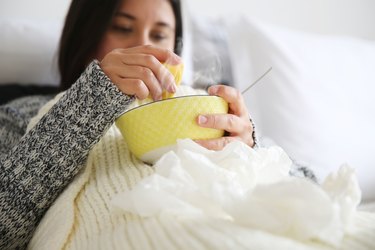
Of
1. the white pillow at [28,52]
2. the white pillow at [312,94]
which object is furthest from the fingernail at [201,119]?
the white pillow at [28,52]

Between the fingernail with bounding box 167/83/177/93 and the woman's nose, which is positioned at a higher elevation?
the fingernail with bounding box 167/83/177/93

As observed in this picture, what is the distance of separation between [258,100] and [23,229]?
2.49 feet

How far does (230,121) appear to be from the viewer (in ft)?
1.63

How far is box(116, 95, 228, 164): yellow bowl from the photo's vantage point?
457mm

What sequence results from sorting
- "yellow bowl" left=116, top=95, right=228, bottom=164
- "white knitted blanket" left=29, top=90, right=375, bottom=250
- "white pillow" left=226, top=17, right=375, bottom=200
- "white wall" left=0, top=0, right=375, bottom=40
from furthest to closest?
"white wall" left=0, top=0, right=375, bottom=40 → "white pillow" left=226, top=17, right=375, bottom=200 → "yellow bowl" left=116, top=95, right=228, bottom=164 → "white knitted blanket" left=29, top=90, right=375, bottom=250

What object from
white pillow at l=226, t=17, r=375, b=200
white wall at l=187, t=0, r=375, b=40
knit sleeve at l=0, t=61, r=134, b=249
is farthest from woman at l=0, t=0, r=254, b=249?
white wall at l=187, t=0, r=375, b=40

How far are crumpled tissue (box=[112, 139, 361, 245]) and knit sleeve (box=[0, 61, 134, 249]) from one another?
136mm

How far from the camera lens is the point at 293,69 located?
1078 millimetres

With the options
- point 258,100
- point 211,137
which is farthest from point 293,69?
point 211,137

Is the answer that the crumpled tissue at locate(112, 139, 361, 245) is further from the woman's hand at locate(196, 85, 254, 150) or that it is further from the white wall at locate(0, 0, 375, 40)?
the white wall at locate(0, 0, 375, 40)

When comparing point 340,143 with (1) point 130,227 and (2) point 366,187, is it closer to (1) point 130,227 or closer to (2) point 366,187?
(2) point 366,187

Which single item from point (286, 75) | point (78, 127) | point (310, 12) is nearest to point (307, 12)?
point (310, 12)

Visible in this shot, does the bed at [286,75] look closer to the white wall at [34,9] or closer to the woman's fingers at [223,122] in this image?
the white wall at [34,9]

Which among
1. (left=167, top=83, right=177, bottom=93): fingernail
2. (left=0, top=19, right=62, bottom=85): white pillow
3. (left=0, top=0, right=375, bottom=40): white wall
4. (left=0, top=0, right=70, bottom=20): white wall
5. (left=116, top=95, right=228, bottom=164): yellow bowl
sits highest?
(left=0, top=0, right=375, bottom=40): white wall
